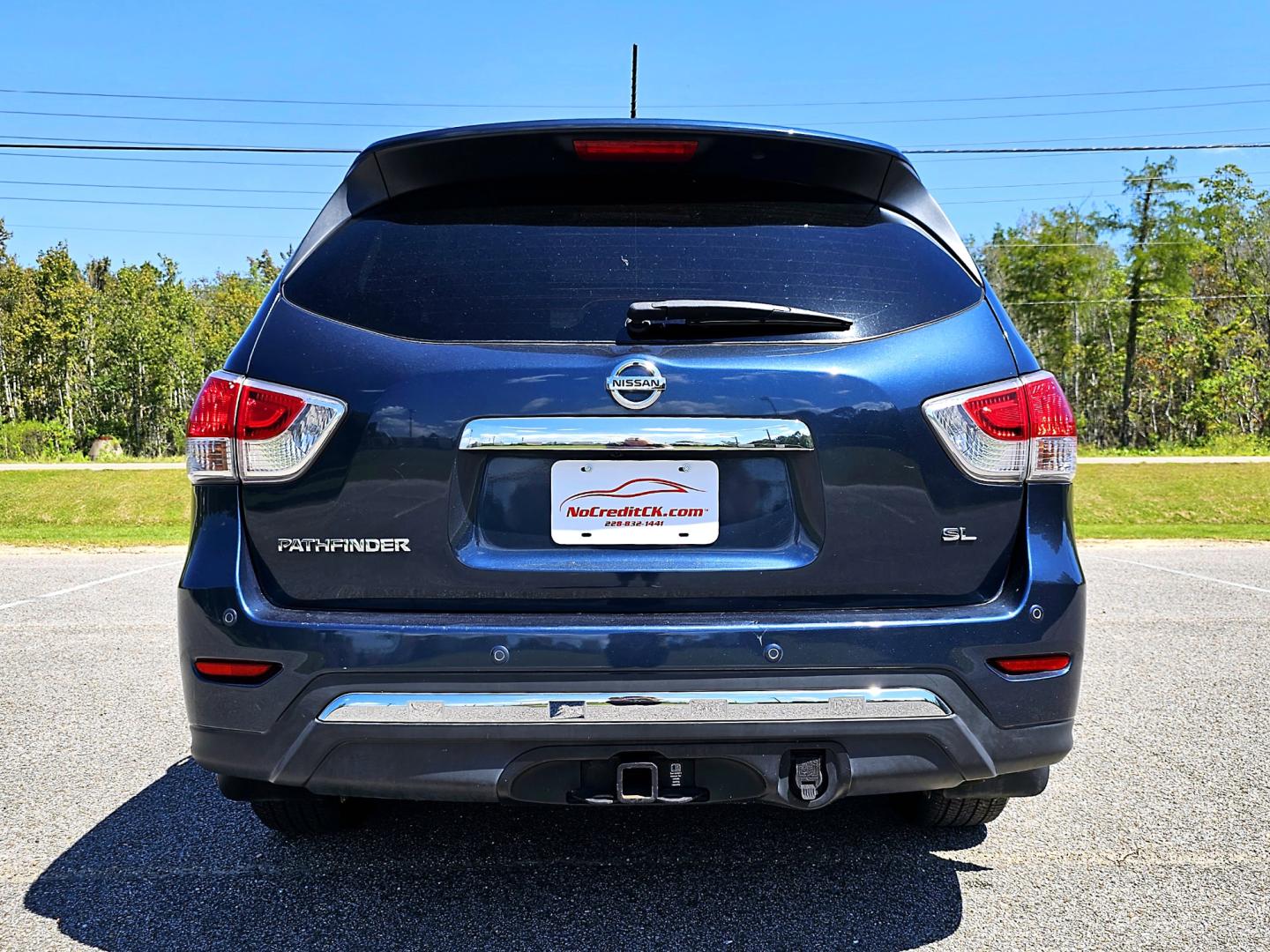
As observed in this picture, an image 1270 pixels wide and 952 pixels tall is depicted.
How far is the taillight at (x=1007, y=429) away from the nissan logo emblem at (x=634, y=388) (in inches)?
23.1

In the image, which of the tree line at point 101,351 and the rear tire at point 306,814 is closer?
the rear tire at point 306,814

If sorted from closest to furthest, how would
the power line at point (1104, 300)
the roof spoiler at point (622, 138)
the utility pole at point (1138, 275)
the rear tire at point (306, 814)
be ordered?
the roof spoiler at point (622, 138)
the rear tire at point (306, 814)
the utility pole at point (1138, 275)
the power line at point (1104, 300)

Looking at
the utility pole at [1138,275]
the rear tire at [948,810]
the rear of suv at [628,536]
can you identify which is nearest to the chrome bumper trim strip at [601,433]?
the rear of suv at [628,536]

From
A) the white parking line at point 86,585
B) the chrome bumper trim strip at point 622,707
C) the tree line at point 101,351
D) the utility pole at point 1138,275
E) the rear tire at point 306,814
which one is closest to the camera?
the chrome bumper trim strip at point 622,707

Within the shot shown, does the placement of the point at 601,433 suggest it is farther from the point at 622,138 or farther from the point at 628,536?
the point at 622,138

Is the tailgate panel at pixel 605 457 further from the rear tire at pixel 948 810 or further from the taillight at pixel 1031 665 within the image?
the rear tire at pixel 948 810

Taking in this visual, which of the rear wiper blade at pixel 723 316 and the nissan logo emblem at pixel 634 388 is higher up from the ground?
the rear wiper blade at pixel 723 316

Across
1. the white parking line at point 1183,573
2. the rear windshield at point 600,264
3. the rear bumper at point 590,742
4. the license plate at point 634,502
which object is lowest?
the white parking line at point 1183,573

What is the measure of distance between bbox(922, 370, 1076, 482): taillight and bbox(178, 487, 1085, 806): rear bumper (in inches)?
4.7

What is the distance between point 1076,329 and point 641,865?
62.0 meters

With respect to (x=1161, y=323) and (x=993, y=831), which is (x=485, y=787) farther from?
(x=1161, y=323)

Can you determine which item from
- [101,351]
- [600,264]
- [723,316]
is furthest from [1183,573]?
[101,351]

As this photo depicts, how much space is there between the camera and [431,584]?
2166 mm

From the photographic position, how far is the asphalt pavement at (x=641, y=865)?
2.44 m
